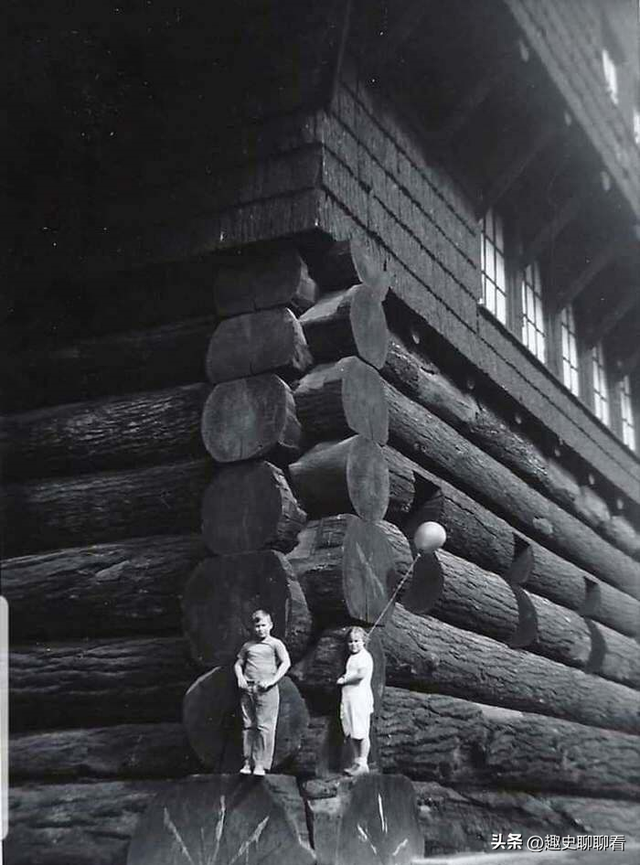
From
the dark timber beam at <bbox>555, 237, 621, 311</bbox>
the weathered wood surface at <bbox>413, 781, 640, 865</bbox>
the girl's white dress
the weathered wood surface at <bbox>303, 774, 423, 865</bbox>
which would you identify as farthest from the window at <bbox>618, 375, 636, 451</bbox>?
the girl's white dress

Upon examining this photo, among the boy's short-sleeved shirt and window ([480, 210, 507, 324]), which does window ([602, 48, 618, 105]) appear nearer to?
window ([480, 210, 507, 324])

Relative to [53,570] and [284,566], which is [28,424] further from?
[284,566]

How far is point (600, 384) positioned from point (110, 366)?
8.39 m

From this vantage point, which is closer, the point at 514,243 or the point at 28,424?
the point at 28,424

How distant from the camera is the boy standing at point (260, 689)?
638cm

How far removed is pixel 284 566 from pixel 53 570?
5.63 ft

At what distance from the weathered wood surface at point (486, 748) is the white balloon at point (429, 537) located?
88 centimetres

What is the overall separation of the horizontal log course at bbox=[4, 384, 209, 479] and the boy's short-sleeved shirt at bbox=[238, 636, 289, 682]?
4.91 ft

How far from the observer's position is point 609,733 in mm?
11711

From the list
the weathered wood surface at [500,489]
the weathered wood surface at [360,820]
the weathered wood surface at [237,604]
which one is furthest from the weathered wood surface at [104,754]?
the weathered wood surface at [500,489]

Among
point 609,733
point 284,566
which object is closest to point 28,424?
point 284,566

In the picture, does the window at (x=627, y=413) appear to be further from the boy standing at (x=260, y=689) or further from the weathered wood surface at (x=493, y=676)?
the boy standing at (x=260, y=689)

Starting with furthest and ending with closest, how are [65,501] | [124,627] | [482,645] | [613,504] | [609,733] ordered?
[613,504]
[609,733]
[482,645]
[65,501]
[124,627]

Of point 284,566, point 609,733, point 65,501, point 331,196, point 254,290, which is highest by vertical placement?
point 331,196
